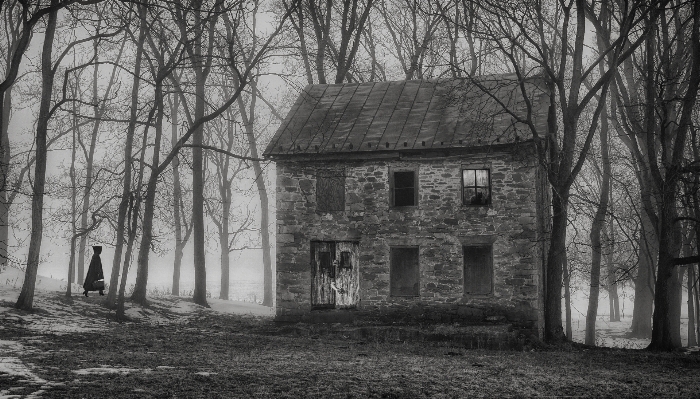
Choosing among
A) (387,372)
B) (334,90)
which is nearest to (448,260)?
(334,90)

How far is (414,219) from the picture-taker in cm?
1964

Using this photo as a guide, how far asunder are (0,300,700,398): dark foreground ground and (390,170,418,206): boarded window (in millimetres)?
4626

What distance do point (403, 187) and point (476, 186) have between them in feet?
6.61

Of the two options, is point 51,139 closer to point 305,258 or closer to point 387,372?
point 305,258

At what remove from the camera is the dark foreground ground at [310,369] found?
8.34 meters

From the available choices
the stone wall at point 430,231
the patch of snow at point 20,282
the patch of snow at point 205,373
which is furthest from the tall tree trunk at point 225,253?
the patch of snow at point 205,373

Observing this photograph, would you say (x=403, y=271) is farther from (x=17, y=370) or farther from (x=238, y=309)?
(x=17, y=370)

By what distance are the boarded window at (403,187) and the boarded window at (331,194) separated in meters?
1.43

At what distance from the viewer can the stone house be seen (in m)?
18.9

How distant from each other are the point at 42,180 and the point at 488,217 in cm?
1126

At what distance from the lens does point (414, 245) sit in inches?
770

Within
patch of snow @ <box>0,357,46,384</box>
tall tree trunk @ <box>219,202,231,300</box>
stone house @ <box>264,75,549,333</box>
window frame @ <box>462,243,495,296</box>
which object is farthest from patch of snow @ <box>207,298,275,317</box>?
patch of snow @ <box>0,357,46,384</box>

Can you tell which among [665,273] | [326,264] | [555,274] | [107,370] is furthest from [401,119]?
[107,370]

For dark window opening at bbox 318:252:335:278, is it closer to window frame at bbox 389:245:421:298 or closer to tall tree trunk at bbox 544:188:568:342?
window frame at bbox 389:245:421:298
